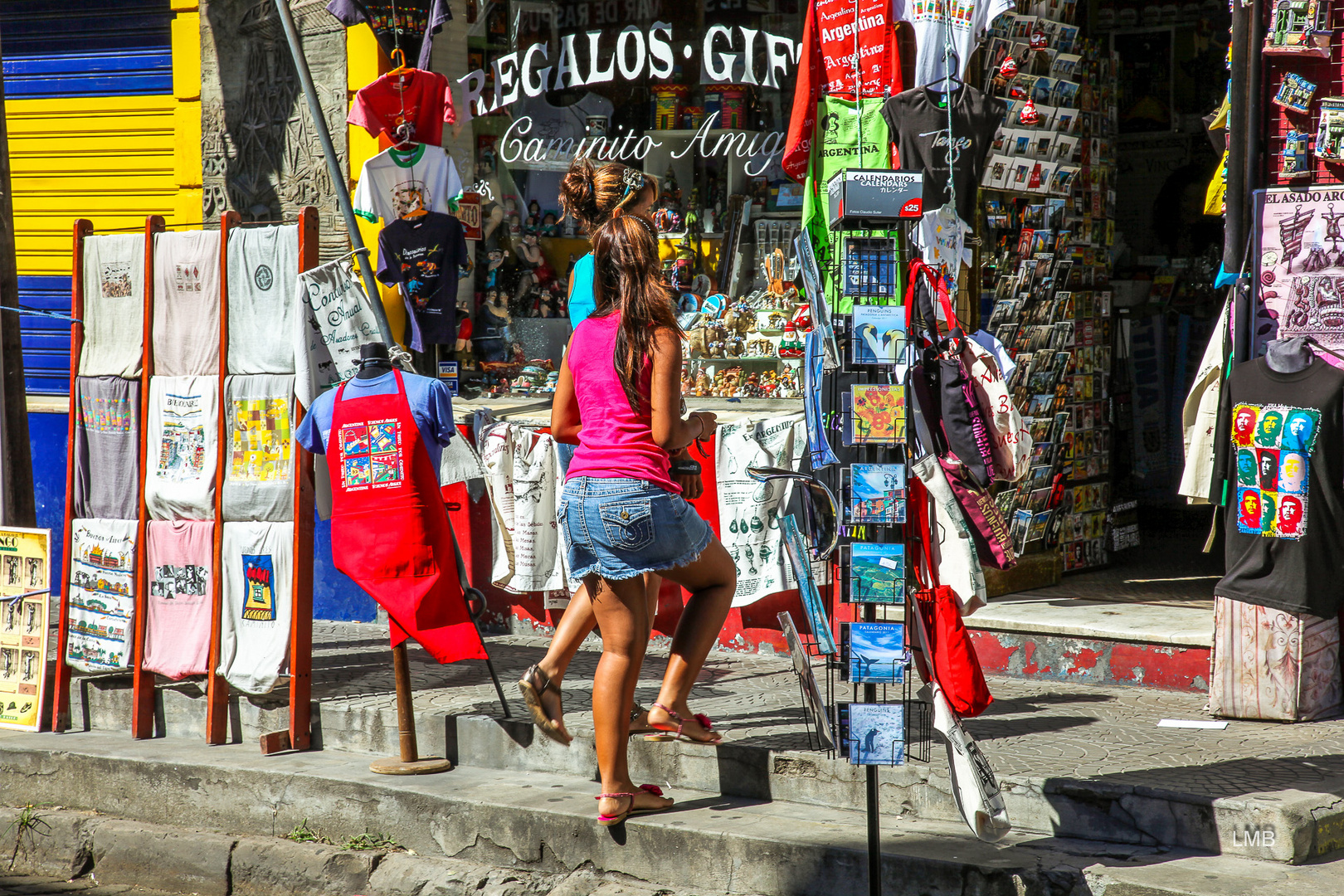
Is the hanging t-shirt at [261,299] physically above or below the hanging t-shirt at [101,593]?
above

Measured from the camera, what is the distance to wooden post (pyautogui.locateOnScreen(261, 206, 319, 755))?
216 inches

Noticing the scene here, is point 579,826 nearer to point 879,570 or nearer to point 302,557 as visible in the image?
point 879,570

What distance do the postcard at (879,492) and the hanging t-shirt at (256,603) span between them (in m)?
2.75

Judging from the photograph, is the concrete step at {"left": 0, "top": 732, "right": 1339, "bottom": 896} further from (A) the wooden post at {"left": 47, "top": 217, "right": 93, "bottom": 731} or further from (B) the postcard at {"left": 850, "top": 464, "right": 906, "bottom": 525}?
(B) the postcard at {"left": 850, "top": 464, "right": 906, "bottom": 525}

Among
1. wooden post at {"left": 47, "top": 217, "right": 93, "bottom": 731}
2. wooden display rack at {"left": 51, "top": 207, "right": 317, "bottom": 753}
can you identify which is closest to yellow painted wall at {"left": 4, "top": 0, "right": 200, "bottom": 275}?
wooden post at {"left": 47, "top": 217, "right": 93, "bottom": 731}

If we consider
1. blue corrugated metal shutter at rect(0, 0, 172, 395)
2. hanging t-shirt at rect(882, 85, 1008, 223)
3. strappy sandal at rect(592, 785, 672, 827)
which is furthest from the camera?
blue corrugated metal shutter at rect(0, 0, 172, 395)

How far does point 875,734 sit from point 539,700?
136cm

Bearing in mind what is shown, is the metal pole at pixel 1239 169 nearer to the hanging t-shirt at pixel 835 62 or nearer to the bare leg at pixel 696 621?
the hanging t-shirt at pixel 835 62

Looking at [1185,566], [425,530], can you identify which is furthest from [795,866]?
[1185,566]

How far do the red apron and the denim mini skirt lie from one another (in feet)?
3.16

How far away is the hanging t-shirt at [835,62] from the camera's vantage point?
6414 mm

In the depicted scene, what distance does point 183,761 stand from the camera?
5508mm

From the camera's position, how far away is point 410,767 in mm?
5219

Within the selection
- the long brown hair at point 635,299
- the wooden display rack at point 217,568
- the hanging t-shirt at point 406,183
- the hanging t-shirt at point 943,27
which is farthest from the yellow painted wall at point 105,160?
the long brown hair at point 635,299
